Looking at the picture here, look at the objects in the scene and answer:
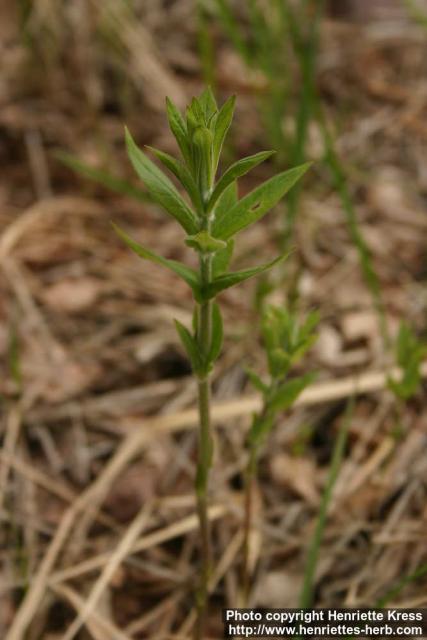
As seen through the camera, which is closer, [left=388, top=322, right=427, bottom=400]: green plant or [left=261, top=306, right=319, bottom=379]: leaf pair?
[left=261, top=306, right=319, bottom=379]: leaf pair

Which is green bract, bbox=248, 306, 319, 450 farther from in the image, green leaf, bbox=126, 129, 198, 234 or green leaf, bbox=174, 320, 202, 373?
green leaf, bbox=126, 129, 198, 234

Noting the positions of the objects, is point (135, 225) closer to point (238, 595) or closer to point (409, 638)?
point (238, 595)

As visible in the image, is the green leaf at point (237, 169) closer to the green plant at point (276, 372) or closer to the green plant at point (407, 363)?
the green plant at point (276, 372)

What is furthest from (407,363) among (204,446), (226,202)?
(226,202)

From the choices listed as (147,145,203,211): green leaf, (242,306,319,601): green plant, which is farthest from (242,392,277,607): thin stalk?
(147,145,203,211): green leaf

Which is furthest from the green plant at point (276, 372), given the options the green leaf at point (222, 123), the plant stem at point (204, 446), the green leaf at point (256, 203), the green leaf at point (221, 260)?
the green leaf at point (222, 123)

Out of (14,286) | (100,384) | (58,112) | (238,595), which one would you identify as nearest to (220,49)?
(58,112)
